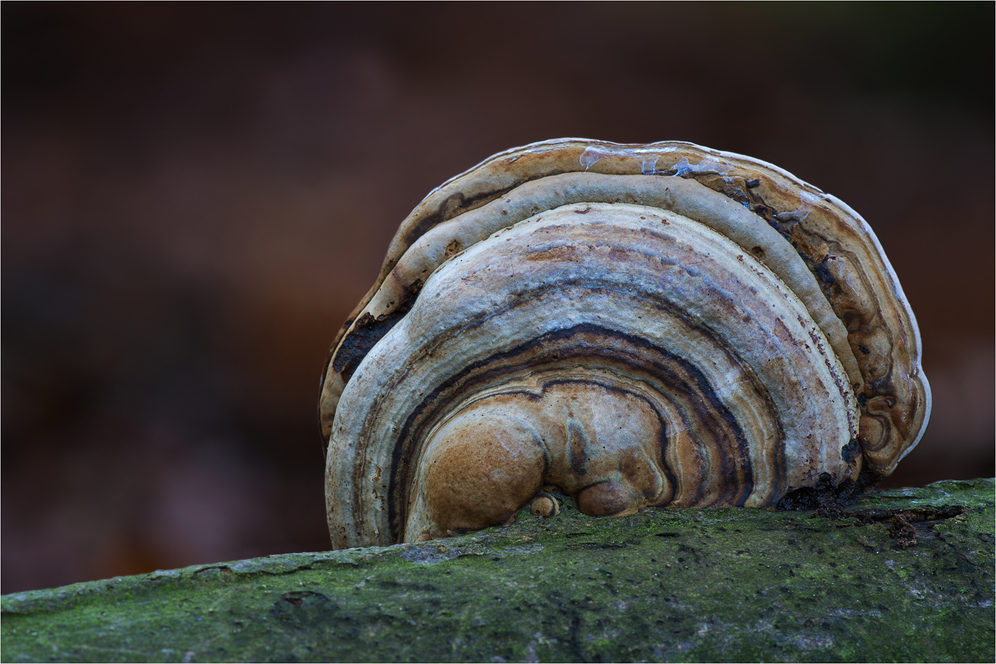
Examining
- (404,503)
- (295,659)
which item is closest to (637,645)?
(295,659)

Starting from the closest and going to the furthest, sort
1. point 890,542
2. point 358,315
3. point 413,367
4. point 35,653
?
1. point 35,653
2. point 890,542
3. point 413,367
4. point 358,315

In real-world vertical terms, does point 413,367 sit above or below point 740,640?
above

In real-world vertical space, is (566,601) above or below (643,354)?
below

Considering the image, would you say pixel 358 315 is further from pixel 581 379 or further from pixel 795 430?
pixel 795 430

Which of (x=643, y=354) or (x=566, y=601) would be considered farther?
(x=643, y=354)
